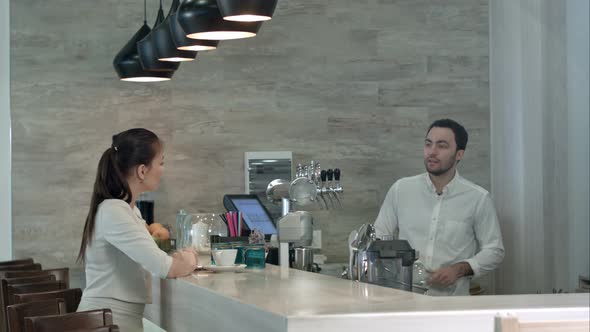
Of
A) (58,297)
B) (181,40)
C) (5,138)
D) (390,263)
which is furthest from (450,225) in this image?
(5,138)

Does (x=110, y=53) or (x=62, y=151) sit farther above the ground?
(x=110, y=53)

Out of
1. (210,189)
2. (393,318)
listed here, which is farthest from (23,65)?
(393,318)

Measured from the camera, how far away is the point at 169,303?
353 centimetres

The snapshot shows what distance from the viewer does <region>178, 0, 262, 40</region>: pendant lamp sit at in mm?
3529

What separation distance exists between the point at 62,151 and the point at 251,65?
1471 mm

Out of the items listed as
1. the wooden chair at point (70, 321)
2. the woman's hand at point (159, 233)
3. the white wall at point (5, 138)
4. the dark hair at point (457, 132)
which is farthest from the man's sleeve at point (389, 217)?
the white wall at point (5, 138)

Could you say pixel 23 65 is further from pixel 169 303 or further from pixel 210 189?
pixel 169 303

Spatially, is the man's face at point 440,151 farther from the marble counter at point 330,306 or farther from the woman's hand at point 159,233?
the woman's hand at point 159,233

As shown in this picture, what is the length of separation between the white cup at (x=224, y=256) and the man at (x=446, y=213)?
1.14 meters

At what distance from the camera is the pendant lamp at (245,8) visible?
3191 mm

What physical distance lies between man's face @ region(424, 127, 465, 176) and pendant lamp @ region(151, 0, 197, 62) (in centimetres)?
133

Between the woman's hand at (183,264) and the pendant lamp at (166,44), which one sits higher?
the pendant lamp at (166,44)


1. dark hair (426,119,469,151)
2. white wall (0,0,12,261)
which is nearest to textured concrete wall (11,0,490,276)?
white wall (0,0,12,261)

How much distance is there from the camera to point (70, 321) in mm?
2959
